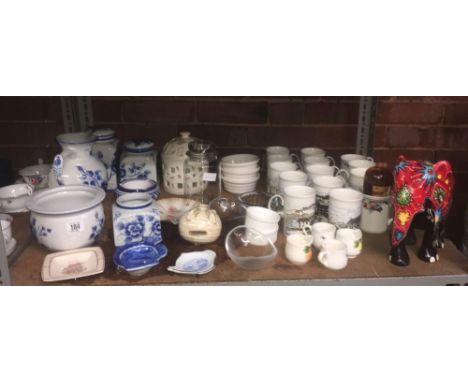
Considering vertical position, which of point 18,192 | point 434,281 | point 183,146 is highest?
point 183,146

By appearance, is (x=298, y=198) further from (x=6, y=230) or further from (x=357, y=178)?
(x=6, y=230)

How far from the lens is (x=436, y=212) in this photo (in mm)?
1062

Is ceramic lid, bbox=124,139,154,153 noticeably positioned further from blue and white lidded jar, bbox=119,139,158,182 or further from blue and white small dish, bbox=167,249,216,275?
blue and white small dish, bbox=167,249,216,275

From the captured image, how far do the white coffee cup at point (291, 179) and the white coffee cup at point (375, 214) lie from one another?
17 centimetres

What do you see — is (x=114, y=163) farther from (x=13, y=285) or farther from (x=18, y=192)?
(x=13, y=285)

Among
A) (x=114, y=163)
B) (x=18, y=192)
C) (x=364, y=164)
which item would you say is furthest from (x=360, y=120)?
(x=18, y=192)

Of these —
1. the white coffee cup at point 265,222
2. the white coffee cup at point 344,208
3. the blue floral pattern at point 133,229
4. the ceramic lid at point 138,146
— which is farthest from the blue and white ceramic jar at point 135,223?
the white coffee cup at point 344,208

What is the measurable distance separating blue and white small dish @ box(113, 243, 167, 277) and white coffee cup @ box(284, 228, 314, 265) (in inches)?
11.0

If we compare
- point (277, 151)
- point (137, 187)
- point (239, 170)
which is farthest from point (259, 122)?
point (137, 187)

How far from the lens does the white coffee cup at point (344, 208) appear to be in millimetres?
1156

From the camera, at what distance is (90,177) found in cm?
132

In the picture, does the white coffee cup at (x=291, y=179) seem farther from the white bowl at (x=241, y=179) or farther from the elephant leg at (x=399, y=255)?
the elephant leg at (x=399, y=255)

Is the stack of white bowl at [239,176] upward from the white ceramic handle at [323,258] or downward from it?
upward

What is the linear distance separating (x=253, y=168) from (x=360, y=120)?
37 cm
